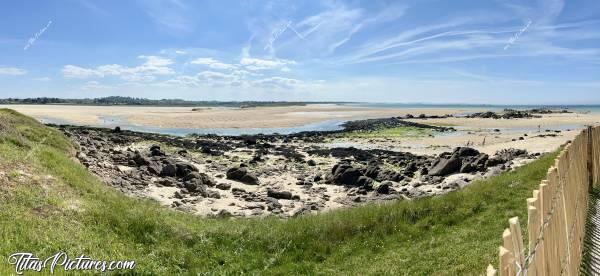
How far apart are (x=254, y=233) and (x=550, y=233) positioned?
9571mm

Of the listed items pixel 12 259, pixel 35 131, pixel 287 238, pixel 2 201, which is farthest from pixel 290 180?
pixel 12 259

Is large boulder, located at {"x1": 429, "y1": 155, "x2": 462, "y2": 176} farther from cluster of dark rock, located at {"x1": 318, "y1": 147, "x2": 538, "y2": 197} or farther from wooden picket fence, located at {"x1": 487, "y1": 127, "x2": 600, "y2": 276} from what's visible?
wooden picket fence, located at {"x1": 487, "y1": 127, "x2": 600, "y2": 276}

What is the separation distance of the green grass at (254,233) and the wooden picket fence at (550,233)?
6.82ft

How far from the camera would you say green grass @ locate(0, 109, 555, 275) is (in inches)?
384

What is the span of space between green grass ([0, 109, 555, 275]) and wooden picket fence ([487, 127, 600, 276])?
2079 millimetres

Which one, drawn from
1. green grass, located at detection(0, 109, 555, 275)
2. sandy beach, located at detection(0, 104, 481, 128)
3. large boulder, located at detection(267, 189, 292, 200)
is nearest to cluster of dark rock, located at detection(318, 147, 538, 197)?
large boulder, located at detection(267, 189, 292, 200)

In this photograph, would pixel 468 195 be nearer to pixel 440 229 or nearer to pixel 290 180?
pixel 440 229

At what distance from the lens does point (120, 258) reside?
9578mm

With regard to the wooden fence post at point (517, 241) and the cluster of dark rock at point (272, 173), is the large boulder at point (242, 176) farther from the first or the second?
the wooden fence post at point (517, 241)

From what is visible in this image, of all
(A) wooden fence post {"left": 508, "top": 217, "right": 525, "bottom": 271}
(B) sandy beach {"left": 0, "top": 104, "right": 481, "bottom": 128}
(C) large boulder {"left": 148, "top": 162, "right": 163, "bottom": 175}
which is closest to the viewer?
(A) wooden fence post {"left": 508, "top": 217, "right": 525, "bottom": 271}

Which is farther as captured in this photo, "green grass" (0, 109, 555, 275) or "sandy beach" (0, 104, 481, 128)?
"sandy beach" (0, 104, 481, 128)

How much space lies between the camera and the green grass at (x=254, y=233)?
974 centimetres

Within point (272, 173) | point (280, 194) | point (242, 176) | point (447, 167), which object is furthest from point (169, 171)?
point (447, 167)

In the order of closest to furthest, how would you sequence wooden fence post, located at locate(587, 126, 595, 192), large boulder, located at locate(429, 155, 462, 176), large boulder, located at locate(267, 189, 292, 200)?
wooden fence post, located at locate(587, 126, 595, 192)
large boulder, located at locate(267, 189, 292, 200)
large boulder, located at locate(429, 155, 462, 176)
